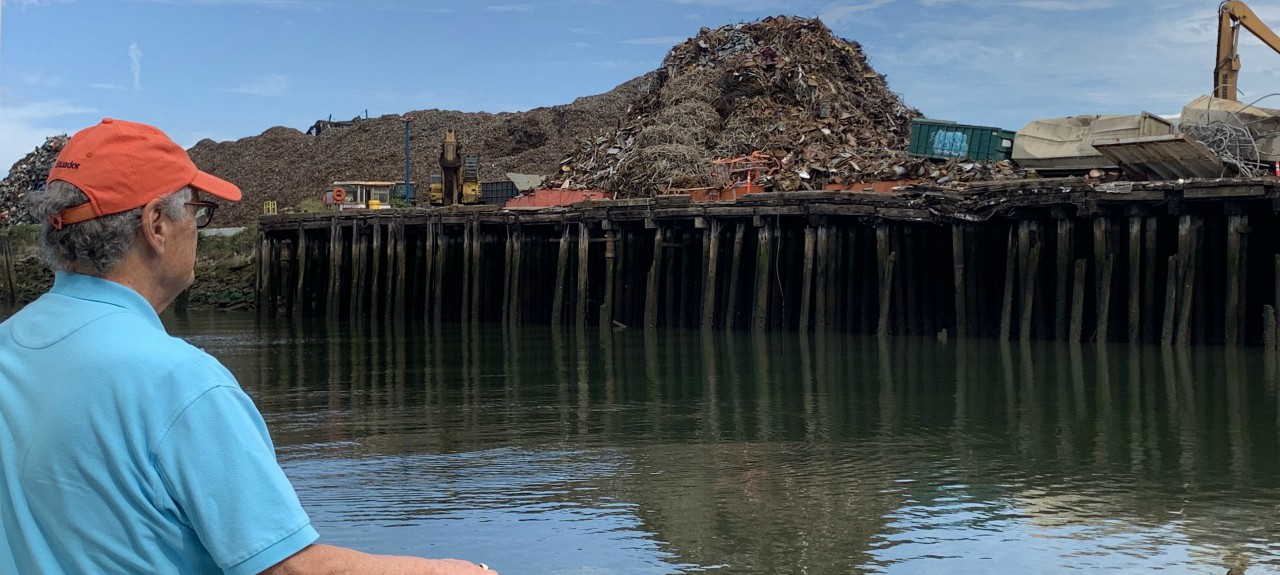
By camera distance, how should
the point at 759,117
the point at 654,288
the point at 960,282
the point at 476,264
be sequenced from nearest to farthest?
1. the point at 960,282
2. the point at 654,288
3. the point at 476,264
4. the point at 759,117

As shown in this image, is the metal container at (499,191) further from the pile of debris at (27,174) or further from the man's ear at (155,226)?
the man's ear at (155,226)

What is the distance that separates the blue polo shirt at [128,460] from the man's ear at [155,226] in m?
0.19

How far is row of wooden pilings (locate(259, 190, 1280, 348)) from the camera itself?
2205 cm

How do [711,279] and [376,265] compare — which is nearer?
[711,279]

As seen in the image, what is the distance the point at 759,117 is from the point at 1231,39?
15372 mm

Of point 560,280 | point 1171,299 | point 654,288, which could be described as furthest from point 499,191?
point 1171,299

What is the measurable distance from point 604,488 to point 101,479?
757cm

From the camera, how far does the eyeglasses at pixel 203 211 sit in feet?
8.72

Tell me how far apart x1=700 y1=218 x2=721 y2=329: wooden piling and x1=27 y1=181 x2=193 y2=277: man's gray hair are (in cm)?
2471

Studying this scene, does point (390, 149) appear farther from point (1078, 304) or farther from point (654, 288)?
point (1078, 304)

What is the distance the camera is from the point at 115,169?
2.49 m

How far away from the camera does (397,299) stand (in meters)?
33.1

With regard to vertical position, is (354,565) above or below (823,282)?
below

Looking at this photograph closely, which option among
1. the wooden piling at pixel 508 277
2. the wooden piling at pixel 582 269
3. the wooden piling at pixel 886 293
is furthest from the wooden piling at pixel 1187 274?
the wooden piling at pixel 508 277
